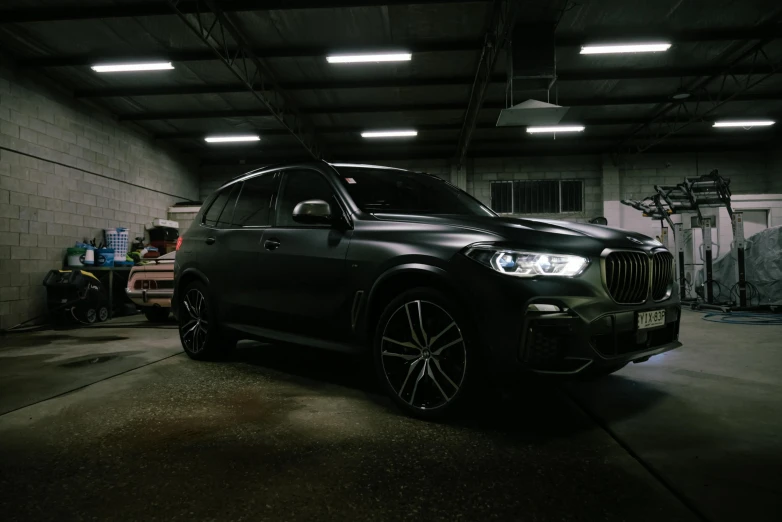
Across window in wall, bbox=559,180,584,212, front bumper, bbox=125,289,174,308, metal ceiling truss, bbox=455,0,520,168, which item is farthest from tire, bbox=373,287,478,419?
window in wall, bbox=559,180,584,212

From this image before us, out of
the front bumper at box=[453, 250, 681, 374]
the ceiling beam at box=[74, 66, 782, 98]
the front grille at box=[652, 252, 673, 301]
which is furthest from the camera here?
the ceiling beam at box=[74, 66, 782, 98]

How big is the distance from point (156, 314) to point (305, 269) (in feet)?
21.3

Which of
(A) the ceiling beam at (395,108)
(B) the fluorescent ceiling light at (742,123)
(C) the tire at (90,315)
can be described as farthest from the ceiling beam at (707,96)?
(C) the tire at (90,315)

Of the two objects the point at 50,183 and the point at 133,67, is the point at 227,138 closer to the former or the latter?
the point at 133,67

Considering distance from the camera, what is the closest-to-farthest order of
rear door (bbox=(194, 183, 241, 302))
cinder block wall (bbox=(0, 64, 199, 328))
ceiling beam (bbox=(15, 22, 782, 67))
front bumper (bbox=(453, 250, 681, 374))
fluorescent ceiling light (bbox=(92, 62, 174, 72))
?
front bumper (bbox=(453, 250, 681, 374)) → rear door (bbox=(194, 183, 241, 302)) → cinder block wall (bbox=(0, 64, 199, 328)) → ceiling beam (bbox=(15, 22, 782, 67)) → fluorescent ceiling light (bbox=(92, 62, 174, 72))

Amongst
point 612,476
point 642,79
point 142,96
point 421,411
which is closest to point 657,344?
point 612,476

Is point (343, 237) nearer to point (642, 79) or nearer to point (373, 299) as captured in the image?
point (373, 299)

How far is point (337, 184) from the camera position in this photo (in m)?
3.29

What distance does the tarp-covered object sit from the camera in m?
9.13

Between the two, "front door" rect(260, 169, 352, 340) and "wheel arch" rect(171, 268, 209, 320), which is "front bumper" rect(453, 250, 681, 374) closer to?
"front door" rect(260, 169, 352, 340)

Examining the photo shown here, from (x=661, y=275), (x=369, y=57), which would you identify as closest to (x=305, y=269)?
(x=661, y=275)

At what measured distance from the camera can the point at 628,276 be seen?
260cm

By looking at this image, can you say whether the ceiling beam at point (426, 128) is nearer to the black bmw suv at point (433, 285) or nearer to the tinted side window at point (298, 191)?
the black bmw suv at point (433, 285)

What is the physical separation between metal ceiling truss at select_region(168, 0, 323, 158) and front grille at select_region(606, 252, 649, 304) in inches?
300
